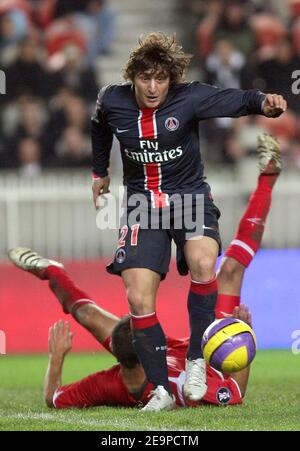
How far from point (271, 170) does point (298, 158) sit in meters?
5.04

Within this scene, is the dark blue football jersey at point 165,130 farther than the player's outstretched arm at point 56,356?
No

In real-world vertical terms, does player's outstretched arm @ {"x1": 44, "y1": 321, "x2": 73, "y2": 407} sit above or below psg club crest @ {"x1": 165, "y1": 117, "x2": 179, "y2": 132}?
below

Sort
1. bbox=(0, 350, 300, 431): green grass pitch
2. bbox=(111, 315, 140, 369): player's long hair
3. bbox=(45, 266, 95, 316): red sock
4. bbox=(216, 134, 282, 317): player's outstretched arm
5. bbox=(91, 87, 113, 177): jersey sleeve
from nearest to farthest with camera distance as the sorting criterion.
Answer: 1. bbox=(0, 350, 300, 431): green grass pitch
2. bbox=(111, 315, 140, 369): player's long hair
3. bbox=(91, 87, 113, 177): jersey sleeve
4. bbox=(216, 134, 282, 317): player's outstretched arm
5. bbox=(45, 266, 95, 316): red sock

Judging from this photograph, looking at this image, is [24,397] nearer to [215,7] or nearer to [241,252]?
[241,252]

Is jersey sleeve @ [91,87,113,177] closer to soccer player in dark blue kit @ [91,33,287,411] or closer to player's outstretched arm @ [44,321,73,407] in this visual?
soccer player in dark blue kit @ [91,33,287,411]

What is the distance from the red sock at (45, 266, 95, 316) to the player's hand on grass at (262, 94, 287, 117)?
2047mm

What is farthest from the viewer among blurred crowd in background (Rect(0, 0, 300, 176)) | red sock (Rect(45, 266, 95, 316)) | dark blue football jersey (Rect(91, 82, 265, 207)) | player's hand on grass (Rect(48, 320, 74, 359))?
blurred crowd in background (Rect(0, 0, 300, 176))

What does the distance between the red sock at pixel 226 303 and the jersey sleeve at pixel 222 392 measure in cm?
71

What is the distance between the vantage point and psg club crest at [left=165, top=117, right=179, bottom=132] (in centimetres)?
685

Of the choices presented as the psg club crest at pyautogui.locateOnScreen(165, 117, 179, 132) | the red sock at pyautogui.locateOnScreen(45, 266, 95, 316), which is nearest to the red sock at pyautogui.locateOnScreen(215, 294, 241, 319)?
the red sock at pyautogui.locateOnScreen(45, 266, 95, 316)

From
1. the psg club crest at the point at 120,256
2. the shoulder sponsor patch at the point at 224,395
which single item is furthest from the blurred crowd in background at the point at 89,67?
the shoulder sponsor patch at the point at 224,395

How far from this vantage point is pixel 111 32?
14.6 m

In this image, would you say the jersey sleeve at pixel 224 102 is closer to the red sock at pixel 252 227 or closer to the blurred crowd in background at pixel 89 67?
the red sock at pixel 252 227

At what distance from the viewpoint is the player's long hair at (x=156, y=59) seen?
674 centimetres
